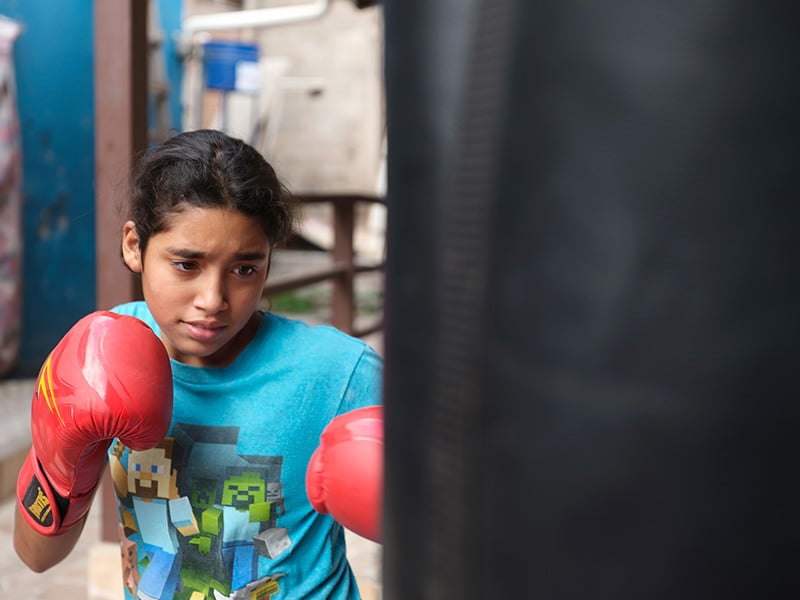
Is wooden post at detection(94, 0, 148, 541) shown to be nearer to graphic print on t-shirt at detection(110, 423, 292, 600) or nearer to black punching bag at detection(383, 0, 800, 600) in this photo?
graphic print on t-shirt at detection(110, 423, 292, 600)

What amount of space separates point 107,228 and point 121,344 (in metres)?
1.26

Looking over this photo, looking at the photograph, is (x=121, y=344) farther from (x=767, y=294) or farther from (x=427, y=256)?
(x=767, y=294)

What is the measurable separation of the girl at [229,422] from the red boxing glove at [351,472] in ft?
0.97

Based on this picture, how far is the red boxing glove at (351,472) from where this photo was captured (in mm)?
802

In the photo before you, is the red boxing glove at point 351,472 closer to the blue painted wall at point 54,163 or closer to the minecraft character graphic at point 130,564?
the minecraft character graphic at point 130,564

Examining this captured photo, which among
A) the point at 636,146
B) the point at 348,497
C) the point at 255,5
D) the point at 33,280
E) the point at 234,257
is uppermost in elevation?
the point at 255,5

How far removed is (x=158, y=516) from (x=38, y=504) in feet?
0.50

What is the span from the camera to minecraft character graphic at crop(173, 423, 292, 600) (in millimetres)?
1168

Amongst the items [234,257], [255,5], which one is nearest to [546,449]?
[234,257]

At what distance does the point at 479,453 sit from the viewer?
0.40 meters

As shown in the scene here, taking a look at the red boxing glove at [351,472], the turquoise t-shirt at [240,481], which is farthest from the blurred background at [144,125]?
the red boxing glove at [351,472]

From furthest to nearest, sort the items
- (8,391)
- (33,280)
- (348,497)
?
(33,280) → (8,391) → (348,497)

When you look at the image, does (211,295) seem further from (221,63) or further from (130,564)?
(221,63)

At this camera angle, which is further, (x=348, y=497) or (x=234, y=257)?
(x=234, y=257)
